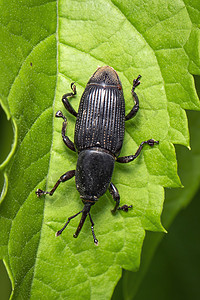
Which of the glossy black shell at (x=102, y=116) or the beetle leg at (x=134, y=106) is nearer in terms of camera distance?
the beetle leg at (x=134, y=106)

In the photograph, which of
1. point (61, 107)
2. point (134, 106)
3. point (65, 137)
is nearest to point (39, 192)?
point (65, 137)

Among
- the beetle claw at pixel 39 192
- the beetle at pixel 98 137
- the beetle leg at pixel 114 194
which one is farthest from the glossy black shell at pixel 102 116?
the beetle claw at pixel 39 192

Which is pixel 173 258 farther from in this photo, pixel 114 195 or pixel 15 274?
pixel 15 274

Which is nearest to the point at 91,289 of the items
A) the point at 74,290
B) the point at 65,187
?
the point at 74,290

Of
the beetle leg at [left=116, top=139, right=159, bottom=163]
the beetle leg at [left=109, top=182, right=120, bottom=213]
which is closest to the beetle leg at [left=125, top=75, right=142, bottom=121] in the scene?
the beetle leg at [left=116, top=139, right=159, bottom=163]

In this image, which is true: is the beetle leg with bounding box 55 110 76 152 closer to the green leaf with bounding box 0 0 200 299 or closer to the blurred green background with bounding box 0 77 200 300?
the green leaf with bounding box 0 0 200 299

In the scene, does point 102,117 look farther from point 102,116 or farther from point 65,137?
point 65,137

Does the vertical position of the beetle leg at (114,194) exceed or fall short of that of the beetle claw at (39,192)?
it falls short

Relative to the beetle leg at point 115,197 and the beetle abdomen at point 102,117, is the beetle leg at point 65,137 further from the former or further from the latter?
the beetle leg at point 115,197
